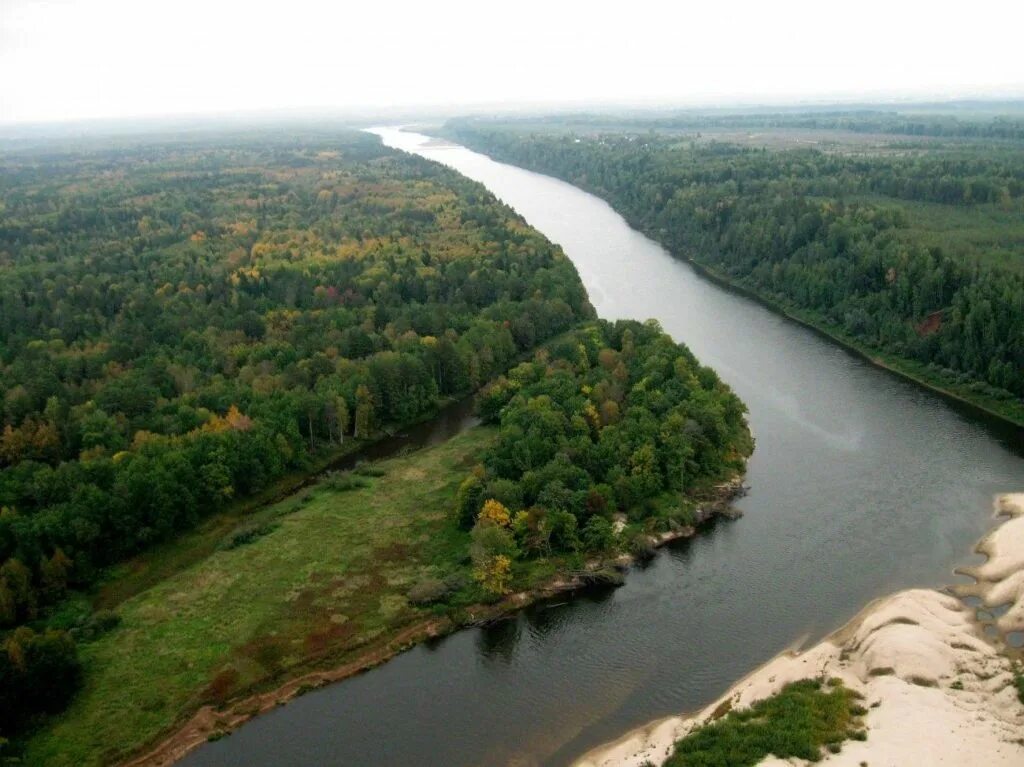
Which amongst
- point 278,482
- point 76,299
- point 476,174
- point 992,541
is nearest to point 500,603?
point 278,482

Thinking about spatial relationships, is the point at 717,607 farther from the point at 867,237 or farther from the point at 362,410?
the point at 867,237

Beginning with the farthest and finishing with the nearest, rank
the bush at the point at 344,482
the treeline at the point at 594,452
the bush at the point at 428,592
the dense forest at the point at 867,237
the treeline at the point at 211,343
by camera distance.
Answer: the dense forest at the point at 867,237 < the bush at the point at 344,482 < the treeline at the point at 211,343 < the treeline at the point at 594,452 < the bush at the point at 428,592

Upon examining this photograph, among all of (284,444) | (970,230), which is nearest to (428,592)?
(284,444)

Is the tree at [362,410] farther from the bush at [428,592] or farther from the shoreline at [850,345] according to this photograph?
the shoreline at [850,345]

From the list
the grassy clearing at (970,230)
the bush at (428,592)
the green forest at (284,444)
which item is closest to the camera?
the green forest at (284,444)

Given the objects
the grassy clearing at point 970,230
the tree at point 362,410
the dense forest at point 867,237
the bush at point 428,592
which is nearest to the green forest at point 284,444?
the bush at point 428,592

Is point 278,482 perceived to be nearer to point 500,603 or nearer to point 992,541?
point 500,603
